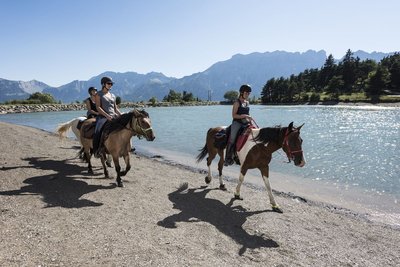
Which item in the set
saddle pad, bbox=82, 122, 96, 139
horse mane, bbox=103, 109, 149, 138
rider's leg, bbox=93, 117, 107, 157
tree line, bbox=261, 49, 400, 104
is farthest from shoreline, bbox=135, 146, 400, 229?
tree line, bbox=261, 49, 400, 104

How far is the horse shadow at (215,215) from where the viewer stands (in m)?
7.85

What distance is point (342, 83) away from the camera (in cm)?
13062

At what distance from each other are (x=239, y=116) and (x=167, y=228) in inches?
185

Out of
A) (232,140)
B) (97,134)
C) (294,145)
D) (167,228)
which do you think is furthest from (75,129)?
(294,145)

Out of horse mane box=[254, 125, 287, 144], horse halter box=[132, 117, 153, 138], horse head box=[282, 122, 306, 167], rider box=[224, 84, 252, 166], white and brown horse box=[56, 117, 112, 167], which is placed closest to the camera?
horse head box=[282, 122, 306, 167]

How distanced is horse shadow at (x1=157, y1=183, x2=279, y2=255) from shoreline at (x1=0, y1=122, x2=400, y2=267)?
3 centimetres

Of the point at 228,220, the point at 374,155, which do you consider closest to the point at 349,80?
the point at 374,155

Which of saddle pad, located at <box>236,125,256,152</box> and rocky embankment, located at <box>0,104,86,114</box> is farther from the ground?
saddle pad, located at <box>236,125,256,152</box>

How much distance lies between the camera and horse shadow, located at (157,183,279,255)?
785 cm

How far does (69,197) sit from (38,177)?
3341mm

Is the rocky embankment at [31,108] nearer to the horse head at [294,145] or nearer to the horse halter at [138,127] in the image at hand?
the horse halter at [138,127]

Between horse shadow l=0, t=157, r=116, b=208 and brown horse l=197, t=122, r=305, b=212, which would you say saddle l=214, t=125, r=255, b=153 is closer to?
brown horse l=197, t=122, r=305, b=212

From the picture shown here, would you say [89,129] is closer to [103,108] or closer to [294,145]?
[103,108]

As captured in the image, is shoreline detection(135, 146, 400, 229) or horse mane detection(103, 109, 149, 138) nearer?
horse mane detection(103, 109, 149, 138)
